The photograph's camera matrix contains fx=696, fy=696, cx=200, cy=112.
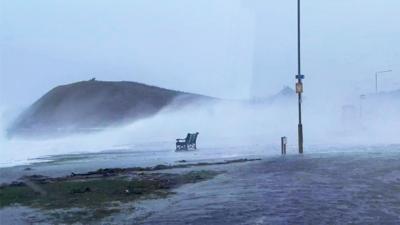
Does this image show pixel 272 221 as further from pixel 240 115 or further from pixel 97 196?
pixel 240 115

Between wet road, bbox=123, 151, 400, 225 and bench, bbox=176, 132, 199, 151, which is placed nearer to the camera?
wet road, bbox=123, 151, 400, 225

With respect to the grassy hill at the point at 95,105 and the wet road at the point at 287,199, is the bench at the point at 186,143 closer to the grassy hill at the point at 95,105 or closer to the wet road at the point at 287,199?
the wet road at the point at 287,199

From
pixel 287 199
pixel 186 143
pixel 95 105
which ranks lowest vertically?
pixel 287 199

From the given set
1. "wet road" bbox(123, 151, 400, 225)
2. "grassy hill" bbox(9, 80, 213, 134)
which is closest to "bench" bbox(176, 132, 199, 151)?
"wet road" bbox(123, 151, 400, 225)

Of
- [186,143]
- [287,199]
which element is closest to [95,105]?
[186,143]

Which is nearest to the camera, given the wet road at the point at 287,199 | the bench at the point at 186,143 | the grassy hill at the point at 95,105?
the wet road at the point at 287,199

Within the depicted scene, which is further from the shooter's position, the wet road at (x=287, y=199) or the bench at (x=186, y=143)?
the bench at (x=186, y=143)

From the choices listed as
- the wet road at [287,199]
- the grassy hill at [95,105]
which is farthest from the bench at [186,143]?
the grassy hill at [95,105]

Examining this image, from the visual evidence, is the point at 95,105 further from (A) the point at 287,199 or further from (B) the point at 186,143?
(A) the point at 287,199

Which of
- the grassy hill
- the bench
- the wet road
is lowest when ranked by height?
the wet road

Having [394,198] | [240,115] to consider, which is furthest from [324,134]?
[394,198]

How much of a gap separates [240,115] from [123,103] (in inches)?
1132

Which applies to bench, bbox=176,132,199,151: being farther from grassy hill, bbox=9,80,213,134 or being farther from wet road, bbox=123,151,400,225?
grassy hill, bbox=9,80,213,134

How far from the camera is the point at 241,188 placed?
16781 mm
